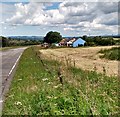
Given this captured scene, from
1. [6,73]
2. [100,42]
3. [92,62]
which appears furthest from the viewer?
[100,42]

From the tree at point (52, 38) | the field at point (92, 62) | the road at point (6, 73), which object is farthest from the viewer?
the tree at point (52, 38)

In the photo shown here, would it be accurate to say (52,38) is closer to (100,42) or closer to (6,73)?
(100,42)

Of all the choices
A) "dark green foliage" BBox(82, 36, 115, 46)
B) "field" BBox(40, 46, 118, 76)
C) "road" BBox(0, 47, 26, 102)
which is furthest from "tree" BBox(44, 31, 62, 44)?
"road" BBox(0, 47, 26, 102)

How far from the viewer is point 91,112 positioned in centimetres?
628

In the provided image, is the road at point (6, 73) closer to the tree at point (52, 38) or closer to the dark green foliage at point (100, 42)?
the dark green foliage at point (100, 42)

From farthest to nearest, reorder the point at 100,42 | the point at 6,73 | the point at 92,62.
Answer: the point at 100,42, the point at 92,62, the point at 6,73

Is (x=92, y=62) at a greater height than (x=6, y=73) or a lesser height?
lesser

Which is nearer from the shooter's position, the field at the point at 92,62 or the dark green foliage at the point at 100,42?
the field at the point at 92,62

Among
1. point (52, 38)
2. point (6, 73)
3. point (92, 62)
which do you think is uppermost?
point (6, 73)

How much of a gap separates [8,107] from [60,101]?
1710mm

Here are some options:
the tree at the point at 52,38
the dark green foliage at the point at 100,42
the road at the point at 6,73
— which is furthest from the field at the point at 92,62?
the tree at the point at 52,38

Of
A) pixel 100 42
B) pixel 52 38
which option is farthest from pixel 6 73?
pixel 52 38

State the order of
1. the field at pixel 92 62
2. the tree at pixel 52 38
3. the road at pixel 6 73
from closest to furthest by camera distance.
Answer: the road at pixel 6 73 → the field at pixel 92 62 → the tree at pixel 52 38

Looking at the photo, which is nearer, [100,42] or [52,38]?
[100,42]
